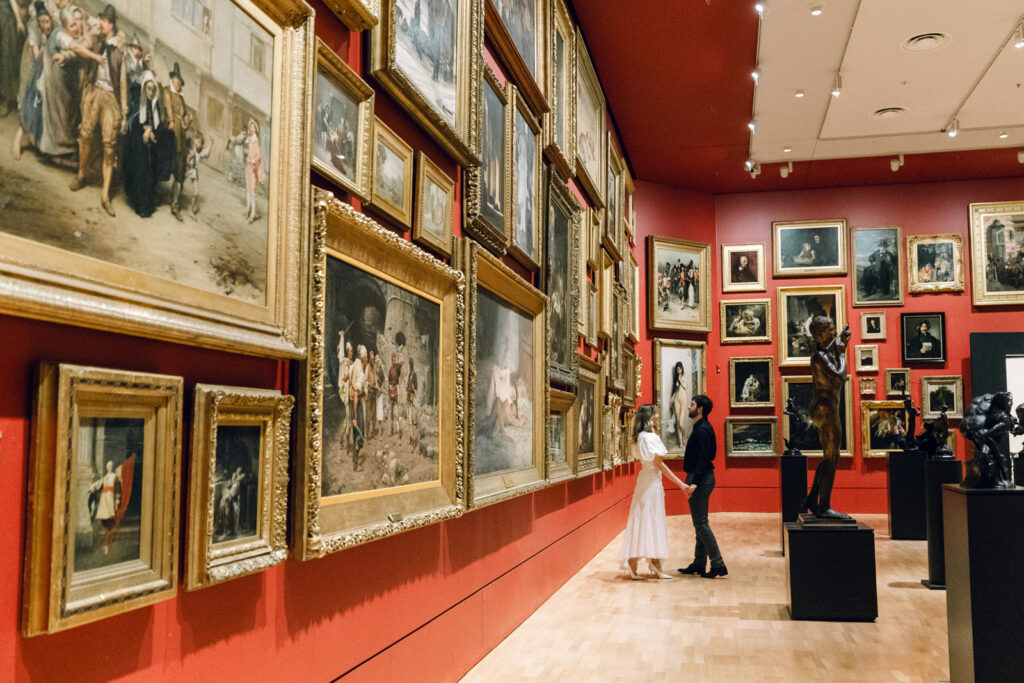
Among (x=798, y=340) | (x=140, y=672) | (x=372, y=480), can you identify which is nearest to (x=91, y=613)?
(x=140, y=672)

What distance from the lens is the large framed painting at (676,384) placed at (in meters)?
20.5

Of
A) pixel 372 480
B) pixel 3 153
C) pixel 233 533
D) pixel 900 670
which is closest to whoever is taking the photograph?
pixel 3 153

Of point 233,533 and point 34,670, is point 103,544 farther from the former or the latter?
point 233,533

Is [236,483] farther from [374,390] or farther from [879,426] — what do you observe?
[879,426]

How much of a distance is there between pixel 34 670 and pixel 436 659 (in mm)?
3917

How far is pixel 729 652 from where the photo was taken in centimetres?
804

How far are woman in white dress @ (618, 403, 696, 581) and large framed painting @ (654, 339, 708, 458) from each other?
8.31 metres

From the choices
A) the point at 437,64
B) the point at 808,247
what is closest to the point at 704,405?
the point at 437,64

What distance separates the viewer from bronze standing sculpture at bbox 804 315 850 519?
1015 centimetres

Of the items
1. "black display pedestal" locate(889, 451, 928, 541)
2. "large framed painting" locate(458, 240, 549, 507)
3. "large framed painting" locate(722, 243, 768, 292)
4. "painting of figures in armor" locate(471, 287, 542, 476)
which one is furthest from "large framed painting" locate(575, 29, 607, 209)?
"large framed painting" locate(722, 243, 768, 292)

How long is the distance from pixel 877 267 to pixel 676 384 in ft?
18.3

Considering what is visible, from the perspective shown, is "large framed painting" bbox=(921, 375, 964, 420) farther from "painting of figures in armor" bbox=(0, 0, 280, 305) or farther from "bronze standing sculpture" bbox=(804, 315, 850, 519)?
"painting of figures in armor" bbox=(0, 0, 280, 305)

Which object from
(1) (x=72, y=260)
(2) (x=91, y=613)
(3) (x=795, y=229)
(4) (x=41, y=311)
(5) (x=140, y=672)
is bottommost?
(5) (x=140, y=672)

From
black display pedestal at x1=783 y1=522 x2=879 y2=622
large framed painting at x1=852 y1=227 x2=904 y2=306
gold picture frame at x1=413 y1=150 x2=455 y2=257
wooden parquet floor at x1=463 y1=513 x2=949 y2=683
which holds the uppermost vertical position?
large framed painting at x1=852 y1=227 x2=904 y2=306
